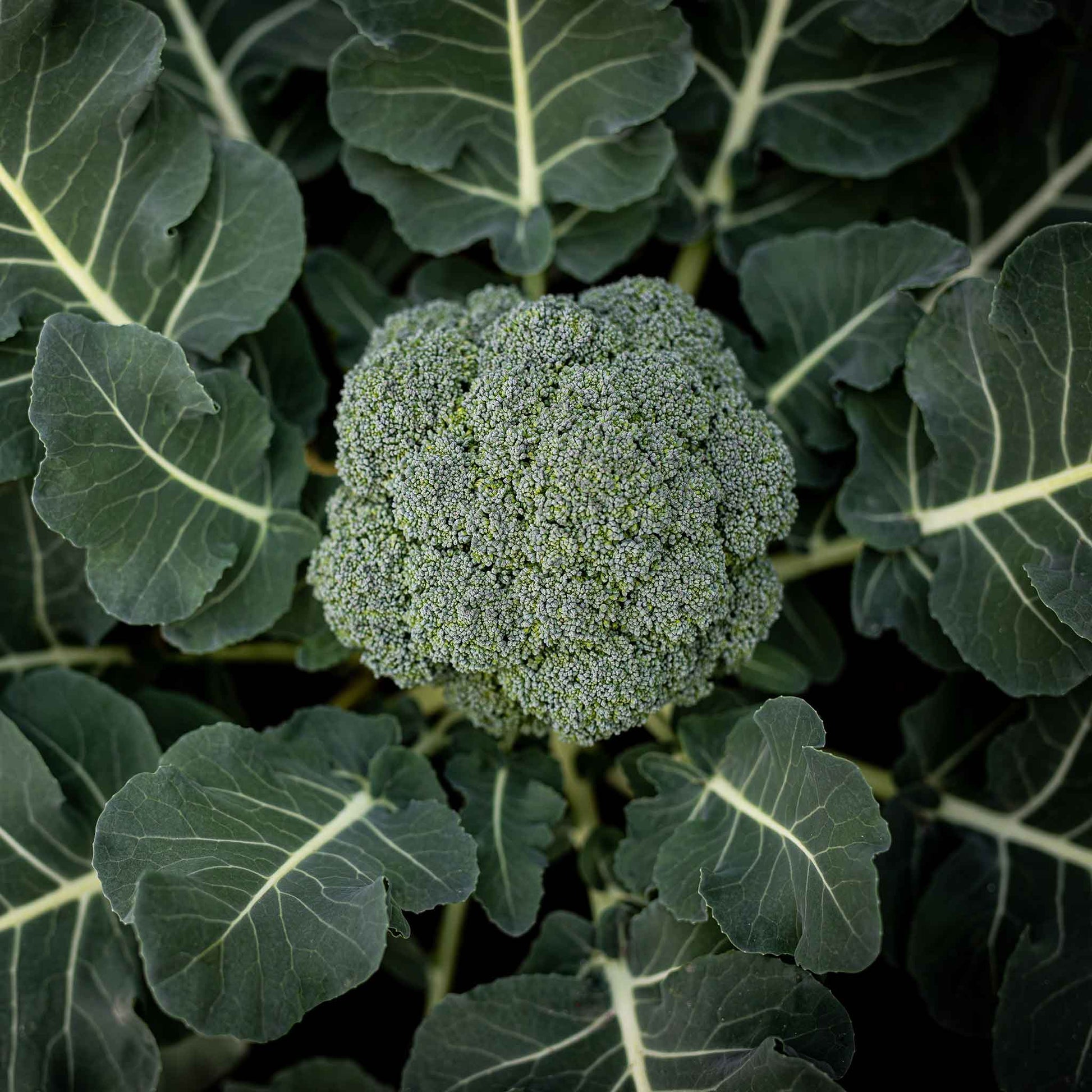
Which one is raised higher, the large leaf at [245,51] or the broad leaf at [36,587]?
the large leaf at [245,51]

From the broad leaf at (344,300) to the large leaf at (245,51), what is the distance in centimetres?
27

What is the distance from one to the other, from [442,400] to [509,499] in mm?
176

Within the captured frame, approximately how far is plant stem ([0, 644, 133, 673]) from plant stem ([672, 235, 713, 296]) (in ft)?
4.13

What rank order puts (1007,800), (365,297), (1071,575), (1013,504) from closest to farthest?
(1071,575)
(1013,504)
(1007,800)
(365,297)

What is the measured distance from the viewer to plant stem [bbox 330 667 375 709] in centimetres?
184

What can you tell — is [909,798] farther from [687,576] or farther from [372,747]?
[372,747]

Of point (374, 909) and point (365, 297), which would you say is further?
point (365, 297)

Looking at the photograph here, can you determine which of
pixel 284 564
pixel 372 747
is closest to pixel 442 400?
pixel 284 564

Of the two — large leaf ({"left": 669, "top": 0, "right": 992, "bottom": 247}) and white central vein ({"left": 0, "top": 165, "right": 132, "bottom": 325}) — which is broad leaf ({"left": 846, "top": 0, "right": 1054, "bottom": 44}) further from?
white central vein ({"left": 0, "top": 165, "right": 132, "bottom": 325})

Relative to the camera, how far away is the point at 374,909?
43.8 inches

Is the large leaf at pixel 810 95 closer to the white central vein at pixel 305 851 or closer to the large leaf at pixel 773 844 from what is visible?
the large leaf at pixel 773 844

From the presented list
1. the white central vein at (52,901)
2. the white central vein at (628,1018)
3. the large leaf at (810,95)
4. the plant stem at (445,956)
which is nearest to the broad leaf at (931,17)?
the large leaf at (810,95)

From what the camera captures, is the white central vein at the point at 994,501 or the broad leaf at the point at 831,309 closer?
the white central vein at the point at 994,501

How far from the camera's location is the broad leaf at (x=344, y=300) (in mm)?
1679
